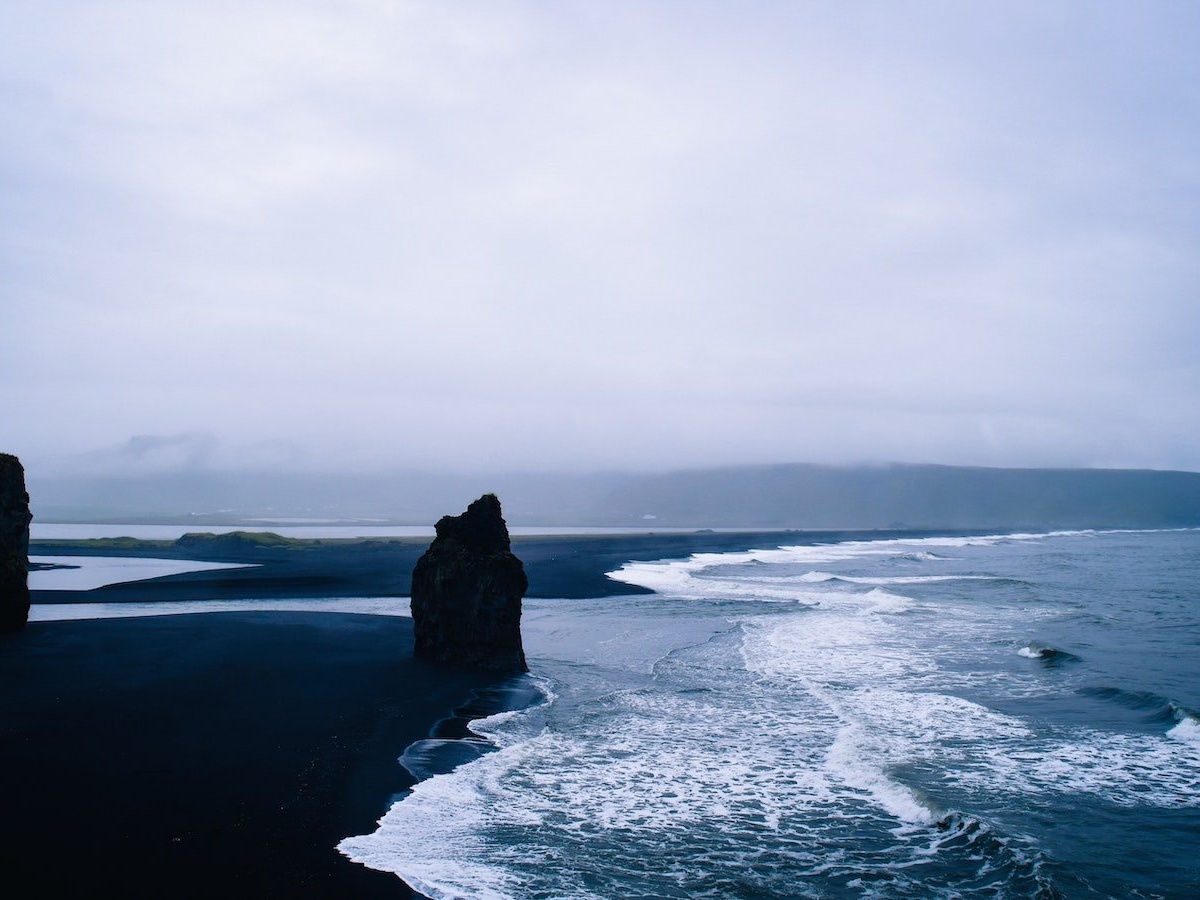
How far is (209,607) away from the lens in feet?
113

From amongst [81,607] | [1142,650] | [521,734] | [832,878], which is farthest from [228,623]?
[1142,650]

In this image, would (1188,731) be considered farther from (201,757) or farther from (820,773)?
(201,757)

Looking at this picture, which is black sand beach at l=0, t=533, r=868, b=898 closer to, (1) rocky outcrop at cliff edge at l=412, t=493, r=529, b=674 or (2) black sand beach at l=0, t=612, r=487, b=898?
(2) black sand beach at l=0, t=612, r=487, b=898

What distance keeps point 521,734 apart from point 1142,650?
21911 millimetres

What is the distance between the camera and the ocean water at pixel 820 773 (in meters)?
9.81

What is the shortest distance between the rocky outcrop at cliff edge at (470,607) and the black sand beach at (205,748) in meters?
0.68

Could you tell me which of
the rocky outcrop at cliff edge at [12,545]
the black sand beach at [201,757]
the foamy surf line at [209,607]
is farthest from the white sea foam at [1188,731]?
the rocky outcrop at cliff edge at [12,545]

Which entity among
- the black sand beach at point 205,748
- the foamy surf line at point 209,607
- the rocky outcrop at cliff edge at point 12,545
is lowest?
the foamy surf line at point 209,607

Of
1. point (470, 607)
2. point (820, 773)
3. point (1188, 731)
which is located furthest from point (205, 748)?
point (1188, 731)

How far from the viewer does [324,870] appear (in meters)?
9.01

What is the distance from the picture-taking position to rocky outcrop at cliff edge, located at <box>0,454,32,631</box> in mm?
22855

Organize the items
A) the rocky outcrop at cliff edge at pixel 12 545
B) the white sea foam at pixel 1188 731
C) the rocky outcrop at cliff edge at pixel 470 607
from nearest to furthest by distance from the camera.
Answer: the white sea foam at pixel 1188 731 → the rocky outcrop at cliff edge at pixel 470 607 → the rocky outcrop at cliff edge at pixel 12 545

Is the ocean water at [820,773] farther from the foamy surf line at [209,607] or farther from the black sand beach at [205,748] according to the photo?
the foamy surf line at [209,607]

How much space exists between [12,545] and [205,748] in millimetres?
14591
